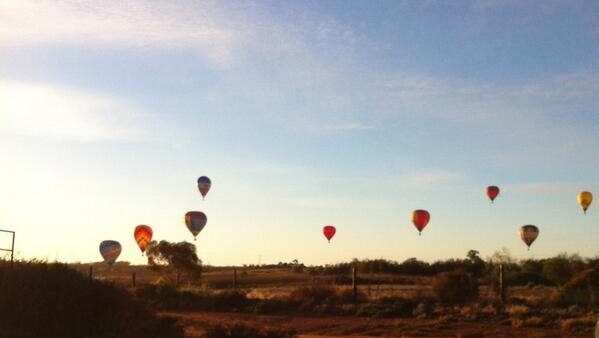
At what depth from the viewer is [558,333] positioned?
31.9 metres

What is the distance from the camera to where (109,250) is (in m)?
63.7

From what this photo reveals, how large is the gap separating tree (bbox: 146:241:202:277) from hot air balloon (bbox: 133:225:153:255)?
4.14 feet

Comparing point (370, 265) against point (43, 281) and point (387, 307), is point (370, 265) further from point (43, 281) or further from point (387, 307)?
point (43, 281)

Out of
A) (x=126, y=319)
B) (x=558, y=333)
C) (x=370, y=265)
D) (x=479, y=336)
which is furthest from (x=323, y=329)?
(x=370, y=265)

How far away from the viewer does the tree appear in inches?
2458

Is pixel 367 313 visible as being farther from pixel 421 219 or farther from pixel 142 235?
pixel 142 235

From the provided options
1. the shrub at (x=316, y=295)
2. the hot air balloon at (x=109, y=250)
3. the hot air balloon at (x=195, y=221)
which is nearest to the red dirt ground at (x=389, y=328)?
the shrub at (x=316, y=295)

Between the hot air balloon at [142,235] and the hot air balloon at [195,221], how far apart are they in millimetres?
4561

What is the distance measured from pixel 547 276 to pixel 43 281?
50.9m

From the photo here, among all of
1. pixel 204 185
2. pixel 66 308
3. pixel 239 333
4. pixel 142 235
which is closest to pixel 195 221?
pixel 204 185

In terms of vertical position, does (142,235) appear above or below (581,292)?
above

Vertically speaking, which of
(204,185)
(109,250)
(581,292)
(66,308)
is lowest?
(66,308)

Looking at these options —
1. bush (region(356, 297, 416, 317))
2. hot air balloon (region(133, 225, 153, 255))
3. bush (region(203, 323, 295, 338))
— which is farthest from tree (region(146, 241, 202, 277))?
bush (region(203, 323, 295, 338))

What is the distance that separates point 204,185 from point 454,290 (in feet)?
77.0
